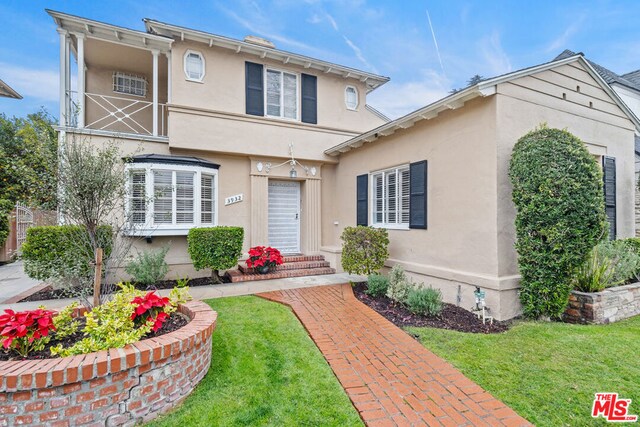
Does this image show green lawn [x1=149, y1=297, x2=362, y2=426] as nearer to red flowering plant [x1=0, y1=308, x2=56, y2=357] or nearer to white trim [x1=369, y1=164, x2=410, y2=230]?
red flowering plant [x1=0, y1=308, x2=56, y2=357]

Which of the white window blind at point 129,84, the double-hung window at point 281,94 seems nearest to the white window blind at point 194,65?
the double-hung window at point 281,94

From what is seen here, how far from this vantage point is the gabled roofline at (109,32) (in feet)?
24.6

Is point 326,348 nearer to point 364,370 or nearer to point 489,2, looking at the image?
point 364,370

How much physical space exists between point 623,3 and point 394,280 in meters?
14.5

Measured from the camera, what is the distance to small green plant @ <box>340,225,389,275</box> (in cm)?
705

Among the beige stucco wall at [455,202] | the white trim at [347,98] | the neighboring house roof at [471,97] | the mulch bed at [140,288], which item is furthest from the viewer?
the white trim at [347,98]

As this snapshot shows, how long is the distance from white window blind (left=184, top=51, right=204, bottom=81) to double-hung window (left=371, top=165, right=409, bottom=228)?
19.3ft

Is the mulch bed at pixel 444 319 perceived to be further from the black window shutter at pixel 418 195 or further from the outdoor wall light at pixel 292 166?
the outdoor wall light at pixel 292 166

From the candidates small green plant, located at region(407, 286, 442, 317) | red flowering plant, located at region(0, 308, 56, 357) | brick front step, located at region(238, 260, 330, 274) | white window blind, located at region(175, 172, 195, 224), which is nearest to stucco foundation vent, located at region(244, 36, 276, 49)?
white window blind, located at region(175, 172, 195, 224)

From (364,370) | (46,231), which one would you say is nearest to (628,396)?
(364,370)

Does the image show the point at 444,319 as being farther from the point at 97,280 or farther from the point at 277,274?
the point at 97,280

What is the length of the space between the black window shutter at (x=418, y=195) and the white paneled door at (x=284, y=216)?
169 inches

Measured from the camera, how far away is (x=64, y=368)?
2.31m

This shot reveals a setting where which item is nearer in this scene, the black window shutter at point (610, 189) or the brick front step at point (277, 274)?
the black window shutter at point (610, 189)
